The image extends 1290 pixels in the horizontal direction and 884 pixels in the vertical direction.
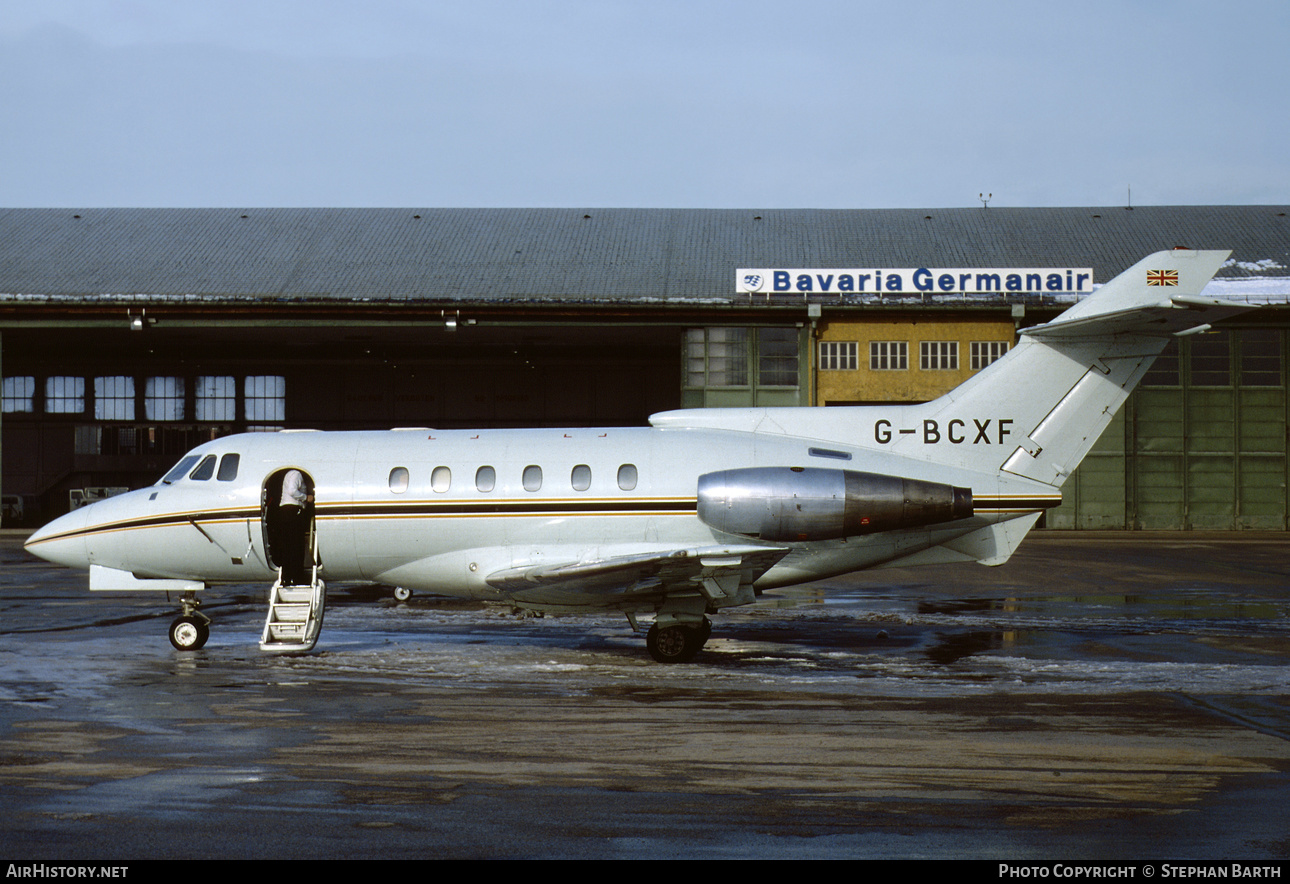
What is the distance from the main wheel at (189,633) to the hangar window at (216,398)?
123 ft

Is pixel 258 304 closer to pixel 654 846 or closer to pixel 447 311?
pixel 447 311

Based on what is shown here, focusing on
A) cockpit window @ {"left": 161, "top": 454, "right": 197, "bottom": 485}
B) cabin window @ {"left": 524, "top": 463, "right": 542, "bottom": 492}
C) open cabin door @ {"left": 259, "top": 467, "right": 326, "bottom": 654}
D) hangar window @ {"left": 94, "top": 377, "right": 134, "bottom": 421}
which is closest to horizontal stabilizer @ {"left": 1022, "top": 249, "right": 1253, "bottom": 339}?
cabin window @ {"left": 524, "top": 463, "right": 542, "bottom": 492}

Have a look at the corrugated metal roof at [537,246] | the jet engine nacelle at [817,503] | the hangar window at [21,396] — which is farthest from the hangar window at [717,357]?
the hangar window at [21,396]

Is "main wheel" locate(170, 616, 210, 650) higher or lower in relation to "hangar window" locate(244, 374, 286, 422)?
lower

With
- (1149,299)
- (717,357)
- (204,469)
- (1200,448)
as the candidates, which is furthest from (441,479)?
(1200,448)

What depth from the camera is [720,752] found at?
31.8 feet

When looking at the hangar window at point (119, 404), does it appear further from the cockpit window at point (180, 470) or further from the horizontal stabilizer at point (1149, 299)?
the horizontal stabilizer at point (1149, 299)

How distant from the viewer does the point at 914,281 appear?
39125mm

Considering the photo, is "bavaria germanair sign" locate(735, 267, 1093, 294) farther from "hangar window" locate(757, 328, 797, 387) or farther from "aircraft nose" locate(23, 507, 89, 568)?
"aircraft nose" locate(23, 507, 89, 568)

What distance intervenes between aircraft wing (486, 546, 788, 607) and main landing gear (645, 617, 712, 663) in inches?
20.5

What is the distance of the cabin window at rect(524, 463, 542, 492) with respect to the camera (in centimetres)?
1501

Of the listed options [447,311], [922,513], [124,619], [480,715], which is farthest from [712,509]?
[447,311]

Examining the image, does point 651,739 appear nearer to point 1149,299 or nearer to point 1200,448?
point 1149,299

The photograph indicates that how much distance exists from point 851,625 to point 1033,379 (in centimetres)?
521
